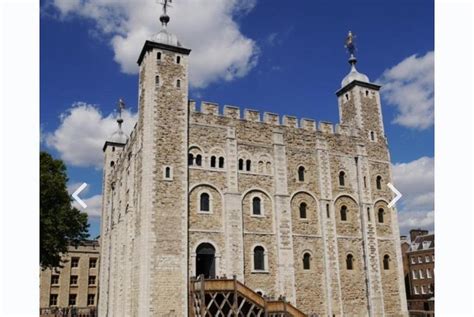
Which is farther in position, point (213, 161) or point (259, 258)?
point (213, 161)

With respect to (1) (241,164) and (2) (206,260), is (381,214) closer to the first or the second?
(1) (241,164)

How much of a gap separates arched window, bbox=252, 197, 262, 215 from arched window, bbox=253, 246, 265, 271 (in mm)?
1750

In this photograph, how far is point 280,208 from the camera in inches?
926

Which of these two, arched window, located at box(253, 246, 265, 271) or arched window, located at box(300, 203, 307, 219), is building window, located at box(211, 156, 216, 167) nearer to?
arched window, located at box(253, 246, 265, 271)

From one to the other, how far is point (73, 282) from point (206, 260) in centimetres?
2693

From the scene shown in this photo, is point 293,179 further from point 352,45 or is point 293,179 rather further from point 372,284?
point 352,45

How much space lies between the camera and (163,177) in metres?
21.2

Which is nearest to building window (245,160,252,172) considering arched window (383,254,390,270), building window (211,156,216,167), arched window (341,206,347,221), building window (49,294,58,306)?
building window (211,156,216,167)

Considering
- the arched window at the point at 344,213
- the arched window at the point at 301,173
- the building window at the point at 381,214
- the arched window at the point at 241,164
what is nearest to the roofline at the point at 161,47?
the arched window at the point at 241,164

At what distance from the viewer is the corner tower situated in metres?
19.7

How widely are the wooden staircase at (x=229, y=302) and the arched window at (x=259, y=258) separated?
2866 millimetres

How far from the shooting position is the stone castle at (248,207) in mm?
20797

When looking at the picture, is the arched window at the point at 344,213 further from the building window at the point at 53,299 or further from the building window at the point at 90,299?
the building window at the point at 53,299

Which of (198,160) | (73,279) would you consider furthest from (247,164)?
(73,279)
